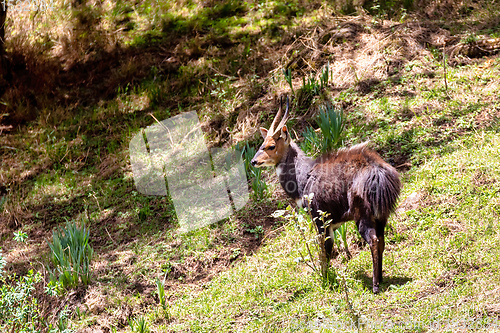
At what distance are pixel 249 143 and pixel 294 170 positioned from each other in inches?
113

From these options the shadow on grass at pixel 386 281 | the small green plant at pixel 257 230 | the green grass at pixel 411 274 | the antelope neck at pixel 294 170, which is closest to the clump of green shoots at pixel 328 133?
the antelope neck at pixel 294 170

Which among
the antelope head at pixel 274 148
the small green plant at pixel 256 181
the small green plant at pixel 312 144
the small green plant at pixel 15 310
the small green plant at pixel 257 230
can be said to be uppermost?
the antelope head at pixel 274 148

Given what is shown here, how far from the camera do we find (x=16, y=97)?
37.7 feet

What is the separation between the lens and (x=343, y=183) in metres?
5.51

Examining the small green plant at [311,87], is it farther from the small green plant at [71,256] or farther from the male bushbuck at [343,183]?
the small green plant at [71,256]

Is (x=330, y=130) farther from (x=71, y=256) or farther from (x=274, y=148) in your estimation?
(x=71, y=256)

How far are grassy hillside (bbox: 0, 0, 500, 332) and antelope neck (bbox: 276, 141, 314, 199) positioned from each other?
0.77 m

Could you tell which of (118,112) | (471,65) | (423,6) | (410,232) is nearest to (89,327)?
(410,232)

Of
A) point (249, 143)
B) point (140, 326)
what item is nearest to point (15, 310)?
point (140, 326)

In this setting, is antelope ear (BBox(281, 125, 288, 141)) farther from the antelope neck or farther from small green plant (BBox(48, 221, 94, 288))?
small green plant (BBox(48, 221, 94, 288))

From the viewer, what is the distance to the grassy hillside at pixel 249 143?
5406mm

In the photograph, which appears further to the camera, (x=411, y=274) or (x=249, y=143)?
(x=249, y=143)

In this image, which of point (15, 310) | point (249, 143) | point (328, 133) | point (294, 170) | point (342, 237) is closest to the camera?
point (15, 310)

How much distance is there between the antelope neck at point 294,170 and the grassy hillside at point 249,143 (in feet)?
2.52
